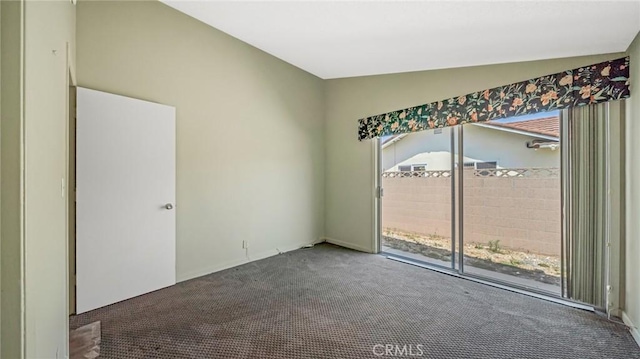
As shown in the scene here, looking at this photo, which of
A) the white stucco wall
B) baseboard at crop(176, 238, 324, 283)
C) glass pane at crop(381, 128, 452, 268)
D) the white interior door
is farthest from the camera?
glass pane at crop(381, 128, 452, 268)

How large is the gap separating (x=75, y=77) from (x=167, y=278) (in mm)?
1996

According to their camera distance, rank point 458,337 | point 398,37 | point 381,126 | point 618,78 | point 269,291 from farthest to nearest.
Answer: point 381,126 → point 269,291 → point 398,37 → point 618,78 → point 458,337

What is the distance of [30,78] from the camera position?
0.96 metres

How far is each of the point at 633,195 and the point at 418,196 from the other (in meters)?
1.94

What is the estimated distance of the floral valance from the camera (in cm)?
228

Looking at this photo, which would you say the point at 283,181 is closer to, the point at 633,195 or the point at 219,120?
the point at 219,120

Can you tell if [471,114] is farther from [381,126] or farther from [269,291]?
[269,291]

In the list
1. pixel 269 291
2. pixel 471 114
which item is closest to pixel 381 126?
pixel 471 114

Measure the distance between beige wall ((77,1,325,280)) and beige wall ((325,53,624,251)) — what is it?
0.92 feet

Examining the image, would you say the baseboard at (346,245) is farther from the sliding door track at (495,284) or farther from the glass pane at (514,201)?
the glass pane at (514,201)

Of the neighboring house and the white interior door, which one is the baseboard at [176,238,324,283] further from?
the neighboring house

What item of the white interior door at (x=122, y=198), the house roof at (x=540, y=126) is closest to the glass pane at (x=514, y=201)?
the house roof at (x=540, y=126)

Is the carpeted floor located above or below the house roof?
below
